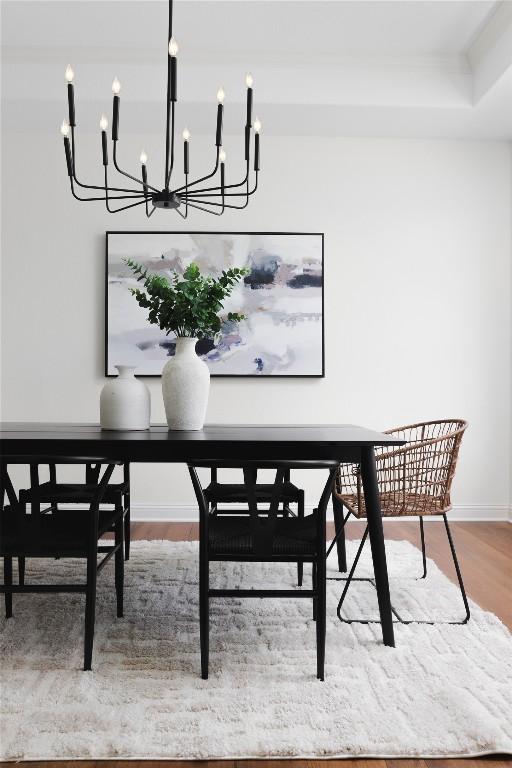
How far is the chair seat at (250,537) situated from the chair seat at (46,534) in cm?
40

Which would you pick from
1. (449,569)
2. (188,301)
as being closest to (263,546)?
(188,301)

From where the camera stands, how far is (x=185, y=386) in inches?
105

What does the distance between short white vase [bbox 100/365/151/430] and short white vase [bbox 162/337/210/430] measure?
0.38 feet

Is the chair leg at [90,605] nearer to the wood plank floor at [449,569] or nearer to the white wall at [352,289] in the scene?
the wood plank floor at [449,569]

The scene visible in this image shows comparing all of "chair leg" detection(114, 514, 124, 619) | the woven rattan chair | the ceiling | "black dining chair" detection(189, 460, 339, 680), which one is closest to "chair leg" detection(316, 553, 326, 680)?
"black dining chair" detection(189, 460, 339, 680)

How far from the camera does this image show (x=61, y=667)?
6.72 feet

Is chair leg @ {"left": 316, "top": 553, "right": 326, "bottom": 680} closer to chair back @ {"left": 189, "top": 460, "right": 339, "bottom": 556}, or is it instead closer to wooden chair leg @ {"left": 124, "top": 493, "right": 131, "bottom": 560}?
chair back @ {"left": 189, "top": 460, "right": 339, "bottom": 556}

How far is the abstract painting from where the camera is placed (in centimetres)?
446

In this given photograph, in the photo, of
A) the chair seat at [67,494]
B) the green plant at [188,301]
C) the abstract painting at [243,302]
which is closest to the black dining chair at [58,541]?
the chair seat at [67,494]

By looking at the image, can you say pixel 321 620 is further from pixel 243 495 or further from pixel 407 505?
pixel 243 495

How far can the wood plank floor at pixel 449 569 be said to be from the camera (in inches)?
61.3

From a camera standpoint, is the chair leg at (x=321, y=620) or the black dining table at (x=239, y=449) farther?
the black dining table at (x=239, y=449)

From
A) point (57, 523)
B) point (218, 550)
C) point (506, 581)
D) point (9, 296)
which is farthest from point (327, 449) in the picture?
point (9, 296)

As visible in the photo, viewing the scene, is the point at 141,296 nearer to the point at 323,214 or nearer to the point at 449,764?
the point at 449,764
